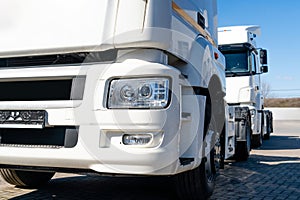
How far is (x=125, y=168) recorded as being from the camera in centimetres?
246

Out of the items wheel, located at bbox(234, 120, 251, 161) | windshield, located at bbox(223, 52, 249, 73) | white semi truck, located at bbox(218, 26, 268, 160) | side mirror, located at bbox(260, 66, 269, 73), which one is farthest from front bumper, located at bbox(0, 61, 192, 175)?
side mirror, located at bbox(260, 66, 269, 73)

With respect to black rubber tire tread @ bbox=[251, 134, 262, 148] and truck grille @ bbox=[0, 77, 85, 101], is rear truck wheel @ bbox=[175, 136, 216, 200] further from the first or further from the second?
black rubber tire tread @ bbox=[251, 134, 262, 148]

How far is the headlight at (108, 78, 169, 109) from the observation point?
8.07 feet

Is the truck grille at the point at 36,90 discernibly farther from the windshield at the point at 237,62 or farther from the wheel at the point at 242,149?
the windshield at the point at 237,62

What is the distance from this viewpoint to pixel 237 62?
8875 mm

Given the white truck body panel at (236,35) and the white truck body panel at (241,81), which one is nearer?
the white truck body panel at (241,81)

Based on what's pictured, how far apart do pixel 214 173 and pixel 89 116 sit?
7.28 ft

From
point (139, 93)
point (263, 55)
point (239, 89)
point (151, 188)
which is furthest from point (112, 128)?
point (263, 55)

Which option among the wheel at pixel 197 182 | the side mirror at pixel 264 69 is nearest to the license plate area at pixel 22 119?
the wheel at pixel 197 182

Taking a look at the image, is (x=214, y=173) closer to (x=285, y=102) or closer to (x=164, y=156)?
(x=164, y=156)

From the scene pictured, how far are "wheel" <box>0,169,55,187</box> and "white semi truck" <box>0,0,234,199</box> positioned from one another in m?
1.75

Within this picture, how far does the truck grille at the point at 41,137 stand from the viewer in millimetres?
2541

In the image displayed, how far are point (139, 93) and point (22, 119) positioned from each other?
0.92 m

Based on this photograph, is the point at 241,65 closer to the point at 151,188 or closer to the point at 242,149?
the point at 242,149
